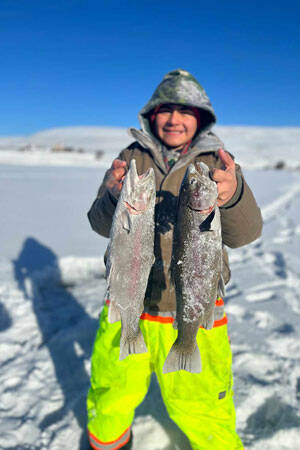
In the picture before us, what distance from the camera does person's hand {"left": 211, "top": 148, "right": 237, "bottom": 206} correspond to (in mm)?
1825

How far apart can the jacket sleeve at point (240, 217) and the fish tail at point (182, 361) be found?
81 centimetres

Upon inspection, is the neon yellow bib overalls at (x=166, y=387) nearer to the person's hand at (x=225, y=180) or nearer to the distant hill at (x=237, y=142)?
the person's hand at (x=225, y=180)

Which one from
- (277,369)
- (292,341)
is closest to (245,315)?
(292,341)

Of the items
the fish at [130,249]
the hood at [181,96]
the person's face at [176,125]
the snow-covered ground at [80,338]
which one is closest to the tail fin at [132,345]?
the fish at [130,249]

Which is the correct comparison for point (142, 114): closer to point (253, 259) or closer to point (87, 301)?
point (87, 301)

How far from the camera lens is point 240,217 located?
81.0 inches

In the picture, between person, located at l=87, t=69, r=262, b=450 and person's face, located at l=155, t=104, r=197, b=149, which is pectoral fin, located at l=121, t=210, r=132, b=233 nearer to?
person, located at l=87, t=69, r=262, b=450

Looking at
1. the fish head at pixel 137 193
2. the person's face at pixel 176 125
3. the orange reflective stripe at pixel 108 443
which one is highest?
the person's face at pixel 176 125

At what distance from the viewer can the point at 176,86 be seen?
2.62m

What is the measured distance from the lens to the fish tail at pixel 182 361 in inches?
71.6

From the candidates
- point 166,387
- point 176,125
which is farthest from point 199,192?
point 166,387

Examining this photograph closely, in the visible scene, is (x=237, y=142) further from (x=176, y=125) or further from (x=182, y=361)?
(x=182, y=361)

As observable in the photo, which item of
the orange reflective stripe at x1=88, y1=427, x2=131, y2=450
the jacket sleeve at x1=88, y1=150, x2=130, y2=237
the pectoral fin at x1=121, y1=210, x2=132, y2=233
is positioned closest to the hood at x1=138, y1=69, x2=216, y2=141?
the jacket sleeve at x1=88, y1=150, x2=130, y2=237

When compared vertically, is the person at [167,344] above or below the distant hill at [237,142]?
below
